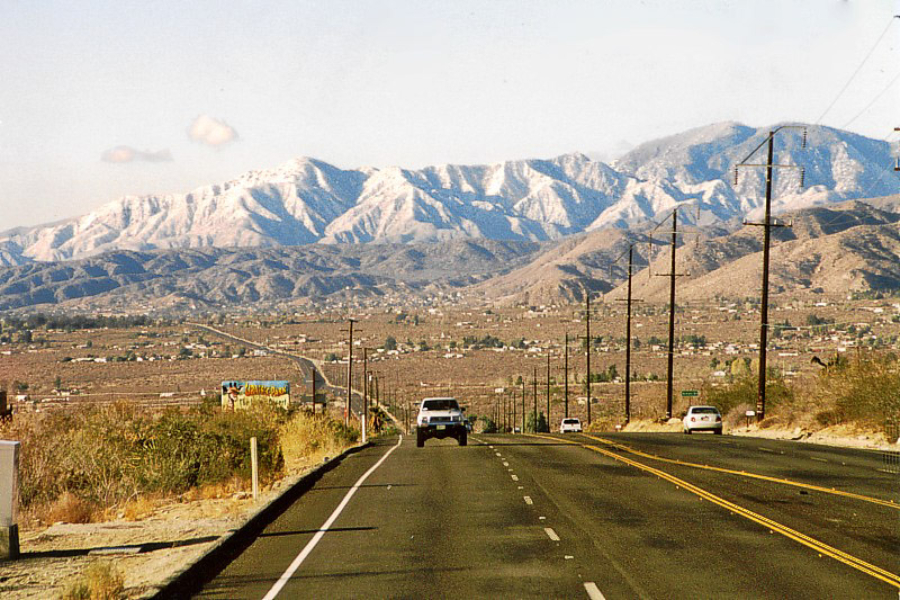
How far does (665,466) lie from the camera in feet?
99.0

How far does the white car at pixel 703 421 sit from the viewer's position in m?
53.7

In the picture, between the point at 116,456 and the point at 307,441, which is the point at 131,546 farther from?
the point at 307,441

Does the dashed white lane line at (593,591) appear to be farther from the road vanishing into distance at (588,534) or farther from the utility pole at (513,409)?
the utility pole at (513,409)

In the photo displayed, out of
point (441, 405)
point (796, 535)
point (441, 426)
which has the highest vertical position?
point (796, 535)

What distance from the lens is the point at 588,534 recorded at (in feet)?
56.9

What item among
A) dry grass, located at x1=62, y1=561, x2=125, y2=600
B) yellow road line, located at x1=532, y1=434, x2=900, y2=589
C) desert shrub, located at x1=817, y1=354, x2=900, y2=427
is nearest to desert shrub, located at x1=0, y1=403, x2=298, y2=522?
dry grass, located at x1=62, y1=561, x2=125, y2=600

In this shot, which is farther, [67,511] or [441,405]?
[441,405]

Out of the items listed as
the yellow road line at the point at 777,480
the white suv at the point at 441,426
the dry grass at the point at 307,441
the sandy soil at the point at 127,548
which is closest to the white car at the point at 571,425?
the dry grass at the point at 307,441

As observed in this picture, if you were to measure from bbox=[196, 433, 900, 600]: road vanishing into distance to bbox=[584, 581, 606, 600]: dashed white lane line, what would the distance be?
3 centimetres

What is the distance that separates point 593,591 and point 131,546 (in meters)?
7.94

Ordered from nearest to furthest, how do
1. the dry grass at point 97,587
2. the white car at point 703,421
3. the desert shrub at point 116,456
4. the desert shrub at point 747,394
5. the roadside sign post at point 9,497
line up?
the dry grass at point 97,587 < the roadside sign post at point 9,497 < the desert shrub at point 116,456 < the white car at point 703,421 < the desert shrub at point 747,394

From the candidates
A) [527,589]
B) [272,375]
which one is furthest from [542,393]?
[527,589]

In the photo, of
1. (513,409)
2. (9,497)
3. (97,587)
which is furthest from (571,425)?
(97,587)

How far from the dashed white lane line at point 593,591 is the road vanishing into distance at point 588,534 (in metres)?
0.03
